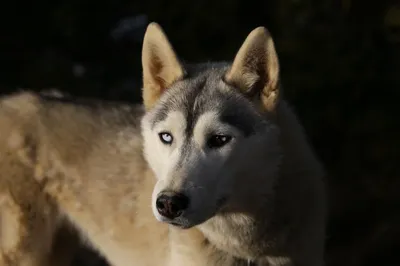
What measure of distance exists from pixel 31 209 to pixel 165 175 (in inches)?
65.1

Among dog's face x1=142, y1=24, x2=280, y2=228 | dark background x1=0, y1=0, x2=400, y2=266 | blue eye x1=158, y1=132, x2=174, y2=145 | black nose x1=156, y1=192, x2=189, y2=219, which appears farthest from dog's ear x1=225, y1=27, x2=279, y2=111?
dark background x1=0, y1=0, x2=400, y2=266

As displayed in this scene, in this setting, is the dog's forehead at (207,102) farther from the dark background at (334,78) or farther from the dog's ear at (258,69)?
the dark background at (334,78)

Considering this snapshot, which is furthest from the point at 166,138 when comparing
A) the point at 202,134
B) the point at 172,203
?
the point at 172,203

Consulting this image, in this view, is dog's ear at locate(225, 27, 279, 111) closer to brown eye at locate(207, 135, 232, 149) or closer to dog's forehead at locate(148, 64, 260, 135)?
dog's forehead at locate(148, 64, 260, 135)

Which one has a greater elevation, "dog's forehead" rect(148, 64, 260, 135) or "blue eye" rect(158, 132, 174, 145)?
"dog's forehead" rect(148, 64, 260, 135)

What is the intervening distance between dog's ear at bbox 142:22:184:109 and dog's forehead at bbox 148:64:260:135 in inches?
2.9

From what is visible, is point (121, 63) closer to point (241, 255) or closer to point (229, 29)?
point (229, 29)

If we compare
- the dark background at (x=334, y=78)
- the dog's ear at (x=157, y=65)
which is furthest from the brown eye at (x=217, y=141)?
the dark background at (x=334, y=78)

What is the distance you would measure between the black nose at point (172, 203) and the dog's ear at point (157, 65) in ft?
2.71

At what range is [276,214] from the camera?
14.4 feet

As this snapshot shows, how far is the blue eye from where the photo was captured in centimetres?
420

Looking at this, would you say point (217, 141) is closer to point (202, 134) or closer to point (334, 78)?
point (202, 134)

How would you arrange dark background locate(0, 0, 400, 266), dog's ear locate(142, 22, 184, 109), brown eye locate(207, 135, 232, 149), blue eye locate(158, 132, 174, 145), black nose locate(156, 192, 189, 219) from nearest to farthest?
black nose locate(156, 192, 189, 219)
brown eye locate(207, 135, 232, 149)
blue eye locate(158, 132, 174, 145)
dog's ear locate(142, 22, 184, 109)
dark background locate(0, 0, 400, 266)

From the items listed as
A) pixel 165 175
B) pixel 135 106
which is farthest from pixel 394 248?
pixel 165 175
